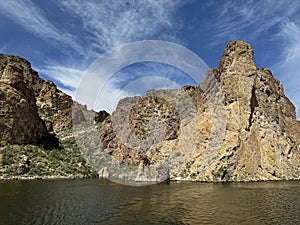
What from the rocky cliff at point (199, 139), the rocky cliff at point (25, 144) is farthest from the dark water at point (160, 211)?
the rocky cliff at point (25, 144)

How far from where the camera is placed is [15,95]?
134m

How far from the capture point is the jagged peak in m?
104

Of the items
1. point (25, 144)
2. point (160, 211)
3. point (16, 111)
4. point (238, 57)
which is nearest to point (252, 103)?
point (238, 57)

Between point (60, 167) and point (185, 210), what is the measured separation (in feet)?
308

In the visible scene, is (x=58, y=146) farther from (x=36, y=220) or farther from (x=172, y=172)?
(x=36, y=220)

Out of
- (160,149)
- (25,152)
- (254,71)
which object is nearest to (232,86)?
(254,71)

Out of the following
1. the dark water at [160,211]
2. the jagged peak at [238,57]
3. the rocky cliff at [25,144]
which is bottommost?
the dark water at [160,211]

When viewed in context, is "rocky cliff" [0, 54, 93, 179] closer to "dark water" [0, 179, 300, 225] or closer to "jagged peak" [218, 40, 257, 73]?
"dark water" [0, 179, 300, 225]

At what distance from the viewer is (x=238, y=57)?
347ft

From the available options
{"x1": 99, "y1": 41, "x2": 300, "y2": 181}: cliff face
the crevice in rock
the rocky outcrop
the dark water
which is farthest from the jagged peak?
the rocky outcrop

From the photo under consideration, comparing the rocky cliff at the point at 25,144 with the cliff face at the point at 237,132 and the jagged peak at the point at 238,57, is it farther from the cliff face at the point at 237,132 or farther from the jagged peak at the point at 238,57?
the jagged peak at the point at 238,57

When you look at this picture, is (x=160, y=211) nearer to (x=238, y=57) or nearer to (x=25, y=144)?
(x=238, y=57)

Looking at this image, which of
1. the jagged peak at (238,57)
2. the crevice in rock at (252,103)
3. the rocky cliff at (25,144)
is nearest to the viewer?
the crevice in rock at (252,103)

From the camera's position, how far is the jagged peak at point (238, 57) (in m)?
104
